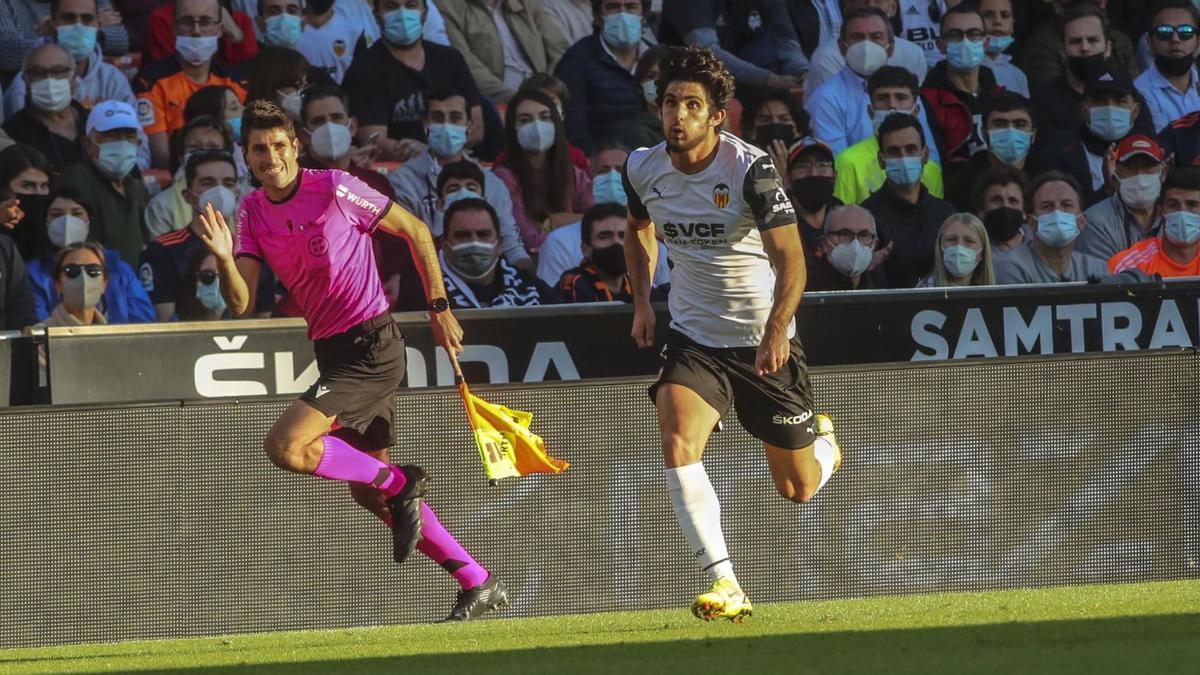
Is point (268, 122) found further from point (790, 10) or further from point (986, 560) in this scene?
point (790, 10)

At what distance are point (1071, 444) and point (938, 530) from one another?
0.75m

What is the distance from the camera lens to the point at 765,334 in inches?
260

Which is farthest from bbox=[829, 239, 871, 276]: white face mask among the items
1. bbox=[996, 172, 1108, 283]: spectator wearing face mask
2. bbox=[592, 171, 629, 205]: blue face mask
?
bbox=[592, 171, 629, 205]: blue face mask

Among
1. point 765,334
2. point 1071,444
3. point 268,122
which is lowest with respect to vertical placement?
point 1071,444

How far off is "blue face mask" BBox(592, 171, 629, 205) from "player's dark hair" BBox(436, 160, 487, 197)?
2.62ft

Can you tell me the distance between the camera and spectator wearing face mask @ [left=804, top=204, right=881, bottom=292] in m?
11.0

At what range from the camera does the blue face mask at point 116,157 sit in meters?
10.8

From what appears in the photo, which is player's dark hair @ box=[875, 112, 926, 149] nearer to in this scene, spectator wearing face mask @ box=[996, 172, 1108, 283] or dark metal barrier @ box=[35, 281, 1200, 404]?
spectator wearing face mask @ box=[996, 172, 1108, 283]

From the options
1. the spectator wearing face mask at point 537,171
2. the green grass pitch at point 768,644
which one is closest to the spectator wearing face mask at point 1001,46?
the spectator wearing face mask at point 537,171

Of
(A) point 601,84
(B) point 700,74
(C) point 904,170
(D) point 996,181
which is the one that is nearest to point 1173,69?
(D) point 996,181

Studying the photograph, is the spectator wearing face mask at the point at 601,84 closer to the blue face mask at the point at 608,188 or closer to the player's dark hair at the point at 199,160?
the blue face mask at the point at 608,188

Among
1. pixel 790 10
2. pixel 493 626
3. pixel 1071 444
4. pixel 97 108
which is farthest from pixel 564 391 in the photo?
pixel 790 10

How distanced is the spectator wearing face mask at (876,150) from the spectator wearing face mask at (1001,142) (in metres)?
0.14

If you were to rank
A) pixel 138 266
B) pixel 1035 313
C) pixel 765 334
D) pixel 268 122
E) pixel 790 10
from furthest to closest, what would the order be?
pixel 790 10 < pixel 138 266 < pixel 1035 313 < pixel 268 122 < pixel 765 334
